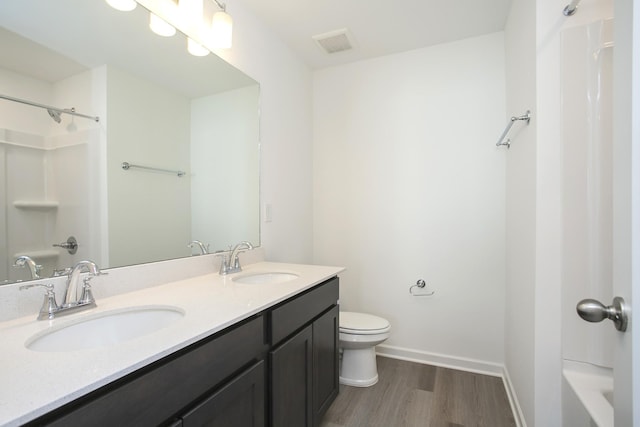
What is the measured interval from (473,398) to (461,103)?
201cm

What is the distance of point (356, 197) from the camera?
99.0 inches

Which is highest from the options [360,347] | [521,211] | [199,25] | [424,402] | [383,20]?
[383,20]

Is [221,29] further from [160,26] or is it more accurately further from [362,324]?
[362,324]

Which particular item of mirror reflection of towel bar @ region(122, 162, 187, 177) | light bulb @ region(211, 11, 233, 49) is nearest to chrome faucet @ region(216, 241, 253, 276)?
mirror reflection of towel bar @ region(122, 162, 187, 177)

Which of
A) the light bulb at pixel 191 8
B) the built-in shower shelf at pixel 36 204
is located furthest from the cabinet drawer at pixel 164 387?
the light bulb at pixel 191 8

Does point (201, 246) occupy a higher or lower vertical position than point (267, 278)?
higher

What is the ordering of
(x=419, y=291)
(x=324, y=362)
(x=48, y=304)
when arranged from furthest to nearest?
(x=419, y=291) < (x=324, y=362) < (x=48, y=304)

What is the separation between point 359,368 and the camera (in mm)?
1976

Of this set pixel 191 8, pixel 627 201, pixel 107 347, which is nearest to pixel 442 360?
pixel 627 201

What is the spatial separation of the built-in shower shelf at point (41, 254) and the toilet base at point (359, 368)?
66.4 inches

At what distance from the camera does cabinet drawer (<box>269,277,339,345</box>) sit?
3.65ft

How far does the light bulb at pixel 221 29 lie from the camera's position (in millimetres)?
1478

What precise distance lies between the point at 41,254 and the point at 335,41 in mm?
2155

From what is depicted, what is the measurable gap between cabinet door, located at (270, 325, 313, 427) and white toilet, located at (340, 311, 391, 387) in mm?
608
